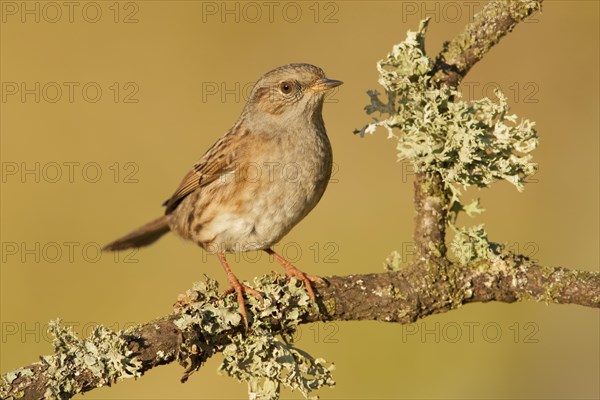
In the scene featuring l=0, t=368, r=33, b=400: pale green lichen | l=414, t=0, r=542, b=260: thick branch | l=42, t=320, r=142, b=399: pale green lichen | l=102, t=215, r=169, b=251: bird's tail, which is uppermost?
l=414, t=0, r=542, b=260: thick branch

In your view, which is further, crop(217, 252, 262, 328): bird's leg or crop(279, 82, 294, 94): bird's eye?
crop(279, 82, 294, 94): bird's eye

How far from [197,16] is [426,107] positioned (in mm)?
5362

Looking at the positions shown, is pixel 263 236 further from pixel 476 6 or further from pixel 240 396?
pixel 476 6

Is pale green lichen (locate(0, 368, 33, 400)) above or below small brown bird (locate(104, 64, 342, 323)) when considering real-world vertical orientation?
below

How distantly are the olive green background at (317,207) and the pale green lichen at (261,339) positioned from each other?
2.42 m

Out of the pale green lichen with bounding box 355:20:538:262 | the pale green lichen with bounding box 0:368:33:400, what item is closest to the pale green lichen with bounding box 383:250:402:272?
the pale green lichen with bounding box 355:20:538:262

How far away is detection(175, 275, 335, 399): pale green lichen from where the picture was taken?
12.4ft

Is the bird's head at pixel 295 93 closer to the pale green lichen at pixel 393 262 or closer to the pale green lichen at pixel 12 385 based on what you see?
the pale green lichen at pixel 393 262

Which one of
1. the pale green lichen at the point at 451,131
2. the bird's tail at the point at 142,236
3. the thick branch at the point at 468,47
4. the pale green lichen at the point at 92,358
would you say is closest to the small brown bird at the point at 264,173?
the bird's tail at the point at 142,236

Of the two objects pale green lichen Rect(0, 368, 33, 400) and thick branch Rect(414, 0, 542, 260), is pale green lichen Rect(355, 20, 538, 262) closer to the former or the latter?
thick branch Rect(414, 0, 542, 260)

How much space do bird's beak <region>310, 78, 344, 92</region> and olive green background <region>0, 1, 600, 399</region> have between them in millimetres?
1894

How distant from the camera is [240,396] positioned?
6652 mm

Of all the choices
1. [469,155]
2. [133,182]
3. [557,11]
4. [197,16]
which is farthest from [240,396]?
[557,11]

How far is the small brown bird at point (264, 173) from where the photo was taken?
16.5ft
